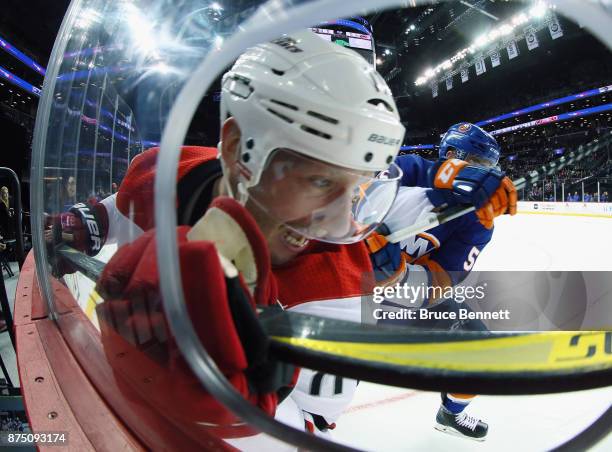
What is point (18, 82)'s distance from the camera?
748cm

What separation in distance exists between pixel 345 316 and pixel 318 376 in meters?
0.09

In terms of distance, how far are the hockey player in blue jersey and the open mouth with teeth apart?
20.5 inches

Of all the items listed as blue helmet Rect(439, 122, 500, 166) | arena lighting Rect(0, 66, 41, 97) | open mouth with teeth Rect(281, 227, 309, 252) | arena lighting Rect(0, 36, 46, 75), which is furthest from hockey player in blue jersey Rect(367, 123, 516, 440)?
arena lighting Rect(0, 66, 41, 97)

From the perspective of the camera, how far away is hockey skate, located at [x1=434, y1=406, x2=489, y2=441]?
3.85 feet

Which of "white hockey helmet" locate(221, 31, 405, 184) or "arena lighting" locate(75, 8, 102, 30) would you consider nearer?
"white hockey helmet" locate(221, 31, 405, 184)

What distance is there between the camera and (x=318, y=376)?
0.48m

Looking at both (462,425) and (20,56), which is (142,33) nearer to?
(462,425)

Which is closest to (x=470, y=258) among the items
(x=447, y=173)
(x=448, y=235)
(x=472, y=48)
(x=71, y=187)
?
(x=448, y=235)

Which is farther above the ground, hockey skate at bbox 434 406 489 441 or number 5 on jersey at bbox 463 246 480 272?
number 5 on jersey at bbox 463 246 480 272

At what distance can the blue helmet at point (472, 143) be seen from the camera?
4.45ft

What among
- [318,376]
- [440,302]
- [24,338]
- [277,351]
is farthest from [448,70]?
[24,338]

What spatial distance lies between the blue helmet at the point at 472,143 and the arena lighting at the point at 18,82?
28.6 ft

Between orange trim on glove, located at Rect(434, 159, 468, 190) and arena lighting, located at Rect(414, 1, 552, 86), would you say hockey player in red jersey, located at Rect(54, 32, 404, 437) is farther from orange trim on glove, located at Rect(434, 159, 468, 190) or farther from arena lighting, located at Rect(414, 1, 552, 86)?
orange trim on glove, located at Rect(434, 159, 468, 190)

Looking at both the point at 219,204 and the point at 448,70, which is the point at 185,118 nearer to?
the point at 219,204
